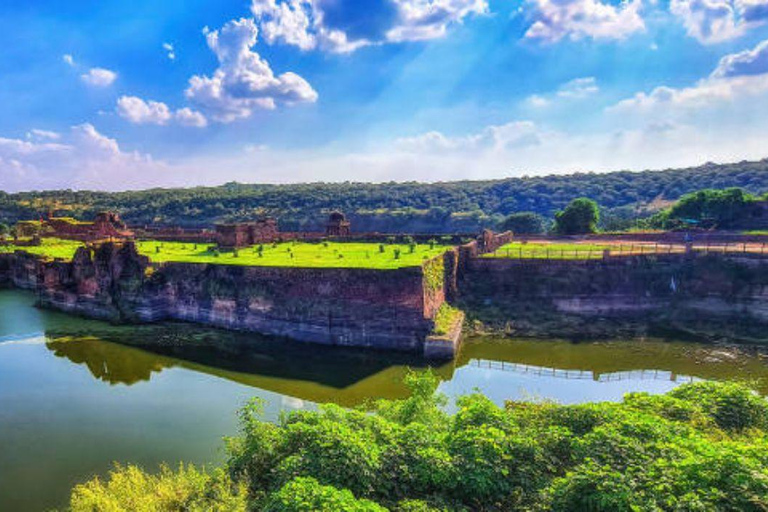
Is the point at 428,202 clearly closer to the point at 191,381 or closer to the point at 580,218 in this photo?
the point at 580,218

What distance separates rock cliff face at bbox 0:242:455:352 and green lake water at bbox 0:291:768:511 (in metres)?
1.09

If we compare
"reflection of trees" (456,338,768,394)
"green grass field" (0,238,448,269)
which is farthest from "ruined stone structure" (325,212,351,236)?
"reflection of trees" (456,338,768,394)

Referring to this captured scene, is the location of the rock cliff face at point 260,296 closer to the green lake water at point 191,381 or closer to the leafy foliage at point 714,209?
the green lake water at point 191,381

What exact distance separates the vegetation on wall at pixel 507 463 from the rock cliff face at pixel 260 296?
37.3 ft

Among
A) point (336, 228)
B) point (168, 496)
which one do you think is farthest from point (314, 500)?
point (336, 228)

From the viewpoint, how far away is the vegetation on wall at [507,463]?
5.49 m

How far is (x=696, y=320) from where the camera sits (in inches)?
897

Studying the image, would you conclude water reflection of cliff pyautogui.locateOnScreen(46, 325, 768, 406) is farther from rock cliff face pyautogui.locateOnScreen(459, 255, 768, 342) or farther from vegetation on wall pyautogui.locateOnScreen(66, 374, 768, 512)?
vegetation on wall pyautogui.locateOnScreen(66, 374, 768, 512)

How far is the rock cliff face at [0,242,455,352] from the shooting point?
2000 centimetres

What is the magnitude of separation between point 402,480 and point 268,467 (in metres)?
2.43

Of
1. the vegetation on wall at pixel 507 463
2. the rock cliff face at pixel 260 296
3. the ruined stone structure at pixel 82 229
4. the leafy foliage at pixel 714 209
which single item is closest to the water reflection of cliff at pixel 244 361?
the rock cliff face at pixel 260 296

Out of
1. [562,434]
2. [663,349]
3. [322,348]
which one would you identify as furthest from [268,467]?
[663,349]

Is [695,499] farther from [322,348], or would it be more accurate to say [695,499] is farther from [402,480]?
[322,348]

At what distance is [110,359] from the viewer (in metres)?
20.2
